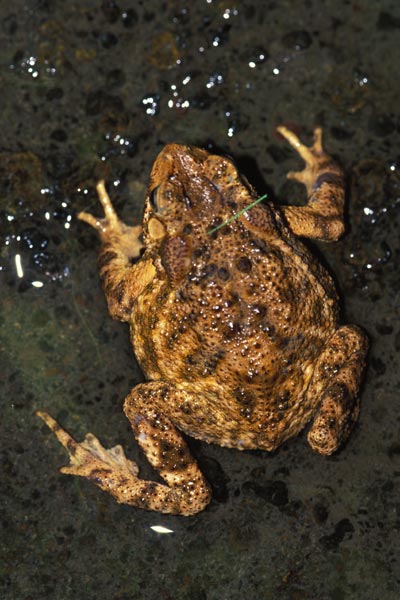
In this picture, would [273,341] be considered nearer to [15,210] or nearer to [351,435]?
[351,435]

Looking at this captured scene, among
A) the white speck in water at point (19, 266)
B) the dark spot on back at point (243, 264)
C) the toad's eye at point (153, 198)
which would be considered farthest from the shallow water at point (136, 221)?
the dark spot on back at point (243, 264)

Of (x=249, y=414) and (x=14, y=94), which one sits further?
(x=14, y=94)

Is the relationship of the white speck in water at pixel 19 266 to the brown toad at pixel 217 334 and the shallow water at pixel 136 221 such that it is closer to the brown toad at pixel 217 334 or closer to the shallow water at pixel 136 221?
the shallow water at pixel 136 221

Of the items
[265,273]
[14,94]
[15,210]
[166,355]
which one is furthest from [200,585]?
[14,94]

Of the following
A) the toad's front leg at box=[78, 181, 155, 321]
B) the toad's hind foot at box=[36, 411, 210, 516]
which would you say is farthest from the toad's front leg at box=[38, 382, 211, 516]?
the toad's front leg at box=[78, 181, 155, 321]

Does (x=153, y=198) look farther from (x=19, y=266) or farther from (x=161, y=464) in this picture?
(x=161, y=464)

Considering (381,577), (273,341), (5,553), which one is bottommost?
(5,553)

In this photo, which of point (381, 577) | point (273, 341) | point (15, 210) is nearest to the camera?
point (273, 341)
